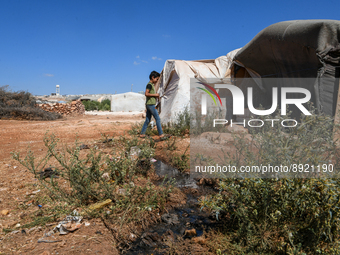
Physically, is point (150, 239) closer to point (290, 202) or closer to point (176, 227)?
point (176, 227)

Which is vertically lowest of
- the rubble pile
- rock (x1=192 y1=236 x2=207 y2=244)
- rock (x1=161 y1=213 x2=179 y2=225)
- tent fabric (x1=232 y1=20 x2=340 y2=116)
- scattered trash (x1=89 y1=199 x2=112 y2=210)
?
rock (x1=161 y1=213 x2=179 y2=225)

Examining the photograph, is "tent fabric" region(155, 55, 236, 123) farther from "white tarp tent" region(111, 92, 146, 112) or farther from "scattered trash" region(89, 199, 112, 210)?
"white tarp tent" region(111, 92, 146, 112)

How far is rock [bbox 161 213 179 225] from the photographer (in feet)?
7.65

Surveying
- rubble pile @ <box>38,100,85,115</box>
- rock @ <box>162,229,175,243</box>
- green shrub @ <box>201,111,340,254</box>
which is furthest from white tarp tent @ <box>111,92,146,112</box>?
green shrub @ <box>201,111,340,254</box>

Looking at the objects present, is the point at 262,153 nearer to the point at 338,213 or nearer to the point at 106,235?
the point at 338,213

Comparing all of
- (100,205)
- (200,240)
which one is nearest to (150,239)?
(200,240)

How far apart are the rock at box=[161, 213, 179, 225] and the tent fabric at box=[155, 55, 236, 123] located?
5.01m

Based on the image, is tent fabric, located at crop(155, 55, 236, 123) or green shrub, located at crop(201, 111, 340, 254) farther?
tent fabric, located at crop(155, 55, 236, 123)

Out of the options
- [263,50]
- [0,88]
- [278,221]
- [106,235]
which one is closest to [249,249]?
[278,221]

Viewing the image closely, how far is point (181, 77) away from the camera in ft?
25.3

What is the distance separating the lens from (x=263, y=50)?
19.1 feet

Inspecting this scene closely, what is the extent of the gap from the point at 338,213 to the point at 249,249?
0.61 metres

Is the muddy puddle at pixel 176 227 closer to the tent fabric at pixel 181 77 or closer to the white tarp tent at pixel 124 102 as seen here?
the tent fabric at pixel 181 77

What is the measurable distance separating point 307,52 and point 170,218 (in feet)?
13.4
